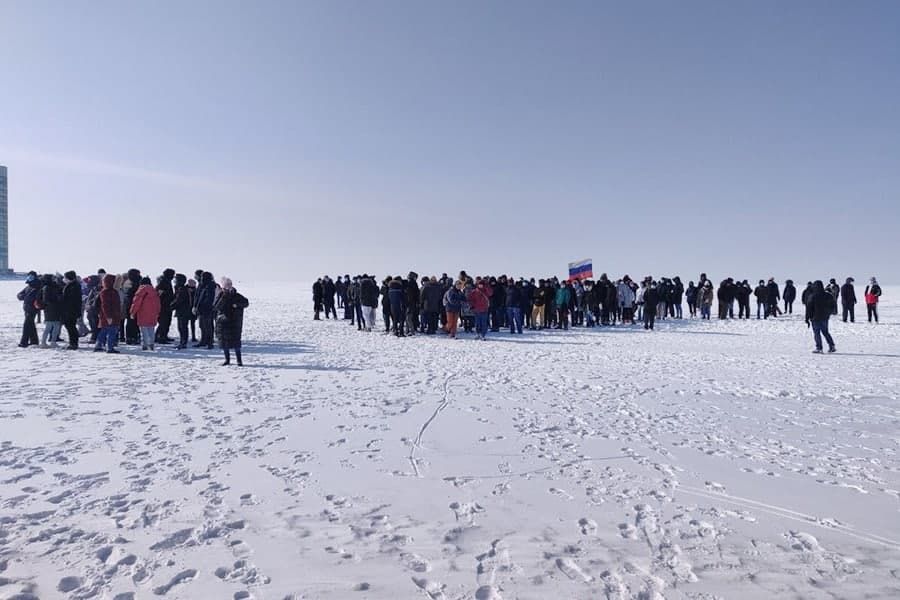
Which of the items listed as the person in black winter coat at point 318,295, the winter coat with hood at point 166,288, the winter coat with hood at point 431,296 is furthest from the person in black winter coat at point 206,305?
the person in black winter coat at point 318,295

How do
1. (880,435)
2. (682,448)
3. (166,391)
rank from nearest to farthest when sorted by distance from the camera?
(682,448) < (880,435) < (166,391)

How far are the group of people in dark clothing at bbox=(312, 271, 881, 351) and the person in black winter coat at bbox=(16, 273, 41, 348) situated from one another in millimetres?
9202

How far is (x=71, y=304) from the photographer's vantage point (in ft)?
42.5

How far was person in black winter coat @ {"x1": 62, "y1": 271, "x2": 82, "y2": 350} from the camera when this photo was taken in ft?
42.0

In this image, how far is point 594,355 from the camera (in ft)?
44.2

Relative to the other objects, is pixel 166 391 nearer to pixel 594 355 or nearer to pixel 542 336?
pixel 594 355

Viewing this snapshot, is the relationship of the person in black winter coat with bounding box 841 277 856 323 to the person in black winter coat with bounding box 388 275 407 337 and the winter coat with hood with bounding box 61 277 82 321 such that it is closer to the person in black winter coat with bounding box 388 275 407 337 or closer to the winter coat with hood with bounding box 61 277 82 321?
the person in black winter coat with bounding box 388 275 407 337

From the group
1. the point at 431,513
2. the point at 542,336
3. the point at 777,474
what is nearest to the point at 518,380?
the point at 777,474

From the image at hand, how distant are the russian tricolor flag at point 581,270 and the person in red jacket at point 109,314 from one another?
810 inches

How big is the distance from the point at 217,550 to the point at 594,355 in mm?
11094

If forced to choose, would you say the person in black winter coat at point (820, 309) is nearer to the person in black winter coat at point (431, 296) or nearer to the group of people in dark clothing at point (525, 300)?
the group of people in dark clothing at point (525, 300)

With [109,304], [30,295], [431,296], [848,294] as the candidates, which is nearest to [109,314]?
[109,304]

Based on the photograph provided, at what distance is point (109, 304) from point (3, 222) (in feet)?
443

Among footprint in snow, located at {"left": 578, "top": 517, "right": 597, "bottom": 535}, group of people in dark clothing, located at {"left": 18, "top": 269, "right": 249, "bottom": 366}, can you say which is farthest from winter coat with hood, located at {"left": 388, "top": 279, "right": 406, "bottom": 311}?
footprint in snow, located at {"left": 578, "top": 517, "right": 597, "bottom": 535}
